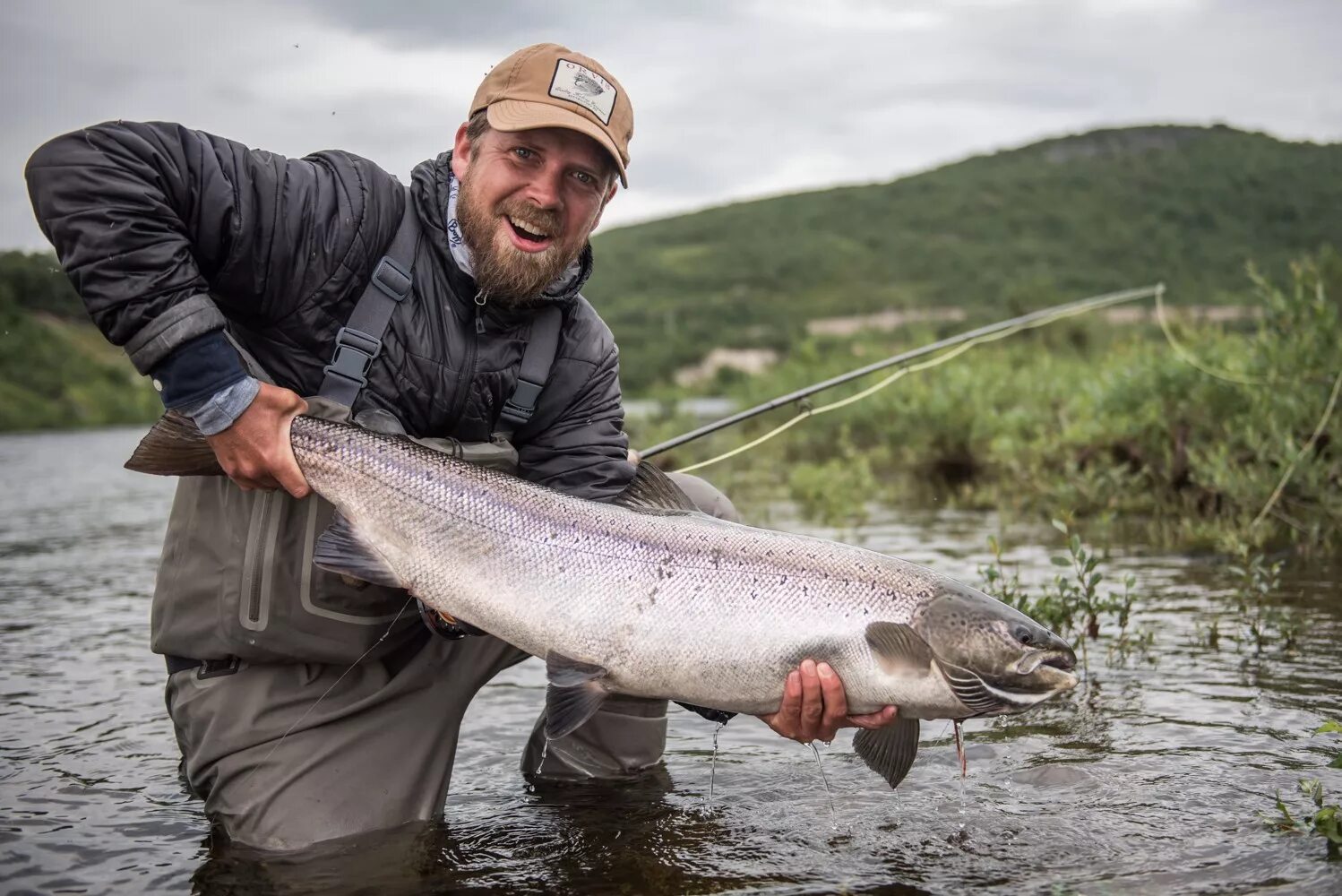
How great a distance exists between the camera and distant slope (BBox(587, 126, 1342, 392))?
6281cm

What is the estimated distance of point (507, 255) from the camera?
4102 mm

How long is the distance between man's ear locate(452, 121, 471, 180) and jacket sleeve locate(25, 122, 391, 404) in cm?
46

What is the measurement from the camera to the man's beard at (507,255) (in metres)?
4.12

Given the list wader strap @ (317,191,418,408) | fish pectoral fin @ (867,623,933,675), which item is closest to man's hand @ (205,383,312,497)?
wader strap @ (317,191,418,408)

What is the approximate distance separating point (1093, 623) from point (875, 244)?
300 ft

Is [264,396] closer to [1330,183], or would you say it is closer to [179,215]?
[179,215]

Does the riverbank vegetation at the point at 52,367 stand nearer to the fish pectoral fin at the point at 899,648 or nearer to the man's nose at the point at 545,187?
the man's nose at the point at 545,187

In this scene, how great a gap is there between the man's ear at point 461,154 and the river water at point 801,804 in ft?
7.08

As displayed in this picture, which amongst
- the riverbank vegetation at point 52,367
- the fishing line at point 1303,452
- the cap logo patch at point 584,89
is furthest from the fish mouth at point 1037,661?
the riverbank vegetation at point 52,367

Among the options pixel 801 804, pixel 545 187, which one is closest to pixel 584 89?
pixel 545 187

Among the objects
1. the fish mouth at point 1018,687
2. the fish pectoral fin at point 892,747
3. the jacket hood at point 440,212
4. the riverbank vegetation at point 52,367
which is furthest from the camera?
the riverbank vegetation at point 52,367

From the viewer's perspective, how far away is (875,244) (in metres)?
94.0

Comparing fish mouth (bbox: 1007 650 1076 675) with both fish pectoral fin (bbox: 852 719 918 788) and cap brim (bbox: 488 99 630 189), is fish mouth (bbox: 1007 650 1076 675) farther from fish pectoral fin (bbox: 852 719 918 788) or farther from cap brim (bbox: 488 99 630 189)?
cap brim (bbox: 488 99 630 189)

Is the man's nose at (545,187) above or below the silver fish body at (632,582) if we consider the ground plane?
above
